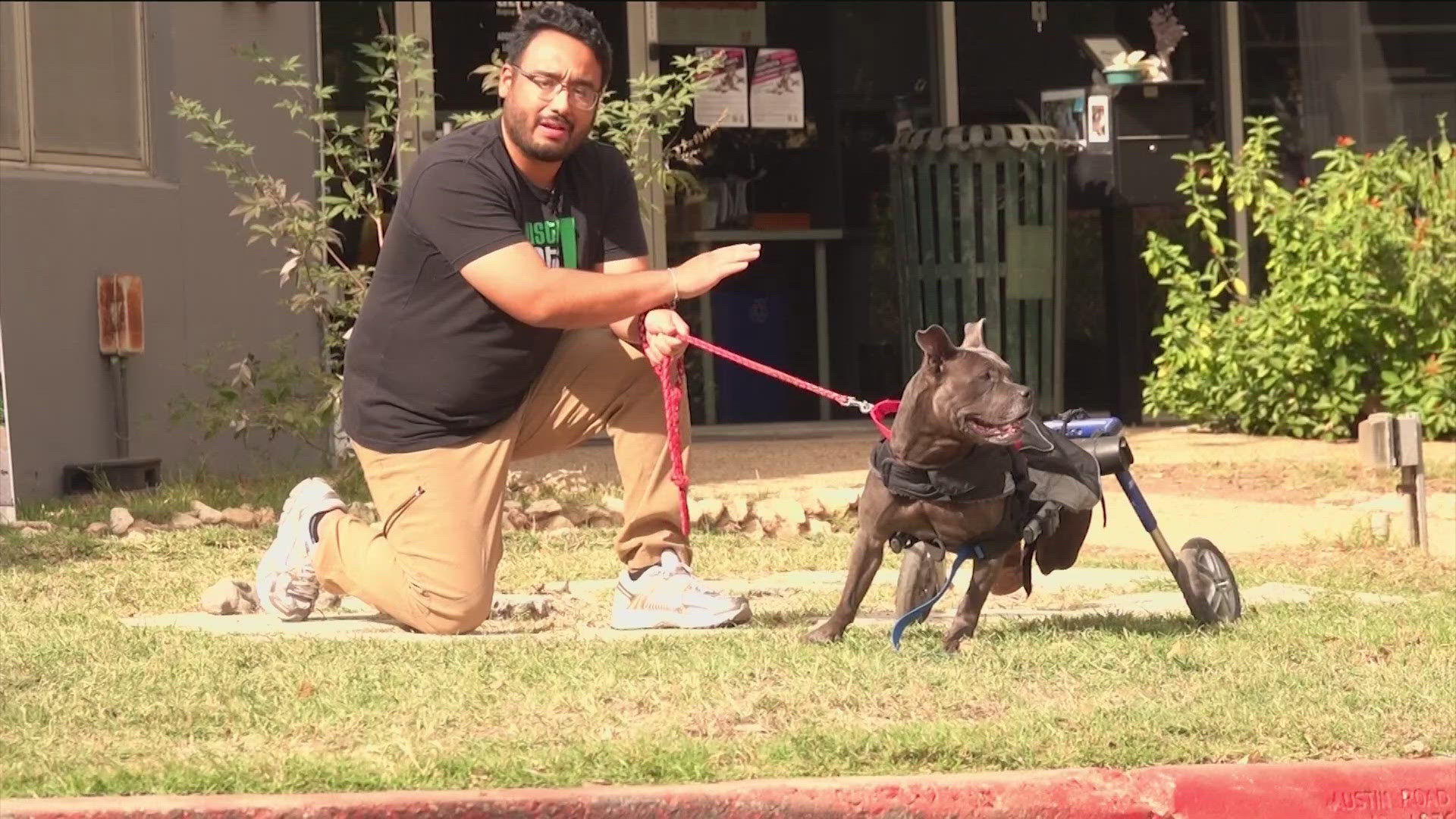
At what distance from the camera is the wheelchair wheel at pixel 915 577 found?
551 centimetres

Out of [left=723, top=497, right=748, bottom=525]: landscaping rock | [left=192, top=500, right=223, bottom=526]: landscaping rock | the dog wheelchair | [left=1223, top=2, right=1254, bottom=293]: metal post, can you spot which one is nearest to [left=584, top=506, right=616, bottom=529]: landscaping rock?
[left=723, top=497, right=748, bottom=525]: landscaping rock

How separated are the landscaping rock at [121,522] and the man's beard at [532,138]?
311 centimetres

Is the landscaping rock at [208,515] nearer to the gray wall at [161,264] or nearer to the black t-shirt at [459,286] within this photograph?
the gray wall at [161,264]

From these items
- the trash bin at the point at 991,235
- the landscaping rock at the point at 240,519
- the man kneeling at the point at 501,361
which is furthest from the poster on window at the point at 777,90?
the man kneeling at the point at 501,361

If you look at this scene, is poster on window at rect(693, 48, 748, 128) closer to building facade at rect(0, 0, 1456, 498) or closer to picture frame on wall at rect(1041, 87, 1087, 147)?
building facade at rect(0, 0, 1456, 498)

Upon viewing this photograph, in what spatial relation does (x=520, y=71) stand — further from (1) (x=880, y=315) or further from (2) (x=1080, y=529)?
(1) (x=880, y=315)

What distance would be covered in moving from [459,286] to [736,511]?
2849 millimetres

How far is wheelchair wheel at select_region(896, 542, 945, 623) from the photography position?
5.51 m

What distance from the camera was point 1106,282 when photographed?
41.3 ft

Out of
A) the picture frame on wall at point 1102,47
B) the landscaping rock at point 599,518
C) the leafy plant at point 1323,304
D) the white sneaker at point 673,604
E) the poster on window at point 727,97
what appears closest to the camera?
the white sneaker at point 673,604

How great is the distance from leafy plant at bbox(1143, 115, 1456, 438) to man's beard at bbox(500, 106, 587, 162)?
21.9ft

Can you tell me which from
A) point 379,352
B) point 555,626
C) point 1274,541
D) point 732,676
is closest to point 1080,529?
point 732,676

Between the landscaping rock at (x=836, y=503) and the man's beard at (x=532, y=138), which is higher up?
the man's beard at (x=532, y=138)

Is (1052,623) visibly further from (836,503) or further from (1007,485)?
(836,503)
